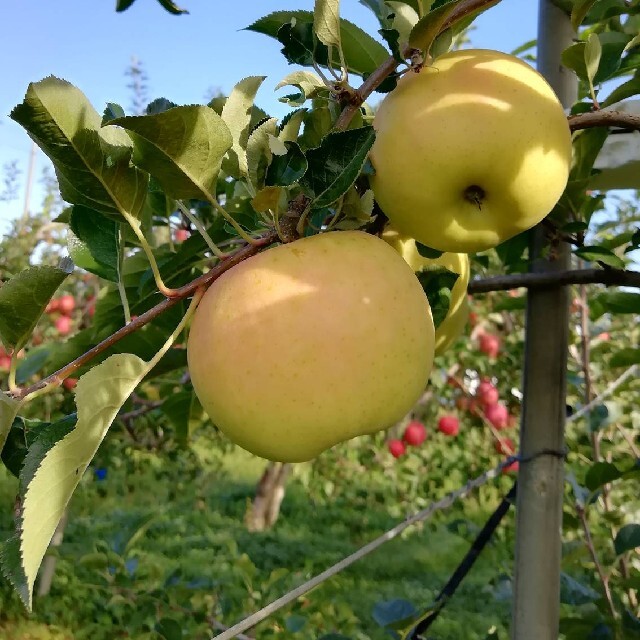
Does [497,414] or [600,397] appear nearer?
[600,397]

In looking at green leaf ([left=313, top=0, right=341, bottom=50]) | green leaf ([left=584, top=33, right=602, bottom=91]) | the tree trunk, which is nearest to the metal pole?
green leaf ([left=584, top=33, right=602, bottom=91])

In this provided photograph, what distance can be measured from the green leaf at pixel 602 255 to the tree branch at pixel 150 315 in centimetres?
37

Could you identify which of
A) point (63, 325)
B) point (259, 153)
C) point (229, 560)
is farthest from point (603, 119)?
point (63, 325)

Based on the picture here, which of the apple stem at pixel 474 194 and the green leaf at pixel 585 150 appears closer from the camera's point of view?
the apple stem at pixel 474 194

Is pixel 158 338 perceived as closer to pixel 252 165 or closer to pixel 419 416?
pixel 252 165

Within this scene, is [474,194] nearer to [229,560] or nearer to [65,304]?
[229,560]

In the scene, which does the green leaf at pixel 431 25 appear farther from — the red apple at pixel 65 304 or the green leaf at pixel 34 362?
the red apple at pixel 65 304

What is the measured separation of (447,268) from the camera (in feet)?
2.06

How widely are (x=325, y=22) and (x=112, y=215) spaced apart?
207 millimetres

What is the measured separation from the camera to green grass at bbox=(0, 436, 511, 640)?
149cm

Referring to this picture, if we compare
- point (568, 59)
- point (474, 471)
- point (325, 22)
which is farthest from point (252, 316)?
point (474, 471)

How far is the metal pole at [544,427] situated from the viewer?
0.72 meters

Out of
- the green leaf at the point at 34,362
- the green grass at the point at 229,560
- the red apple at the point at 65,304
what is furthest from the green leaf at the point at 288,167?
the red apple at the point at 65,304

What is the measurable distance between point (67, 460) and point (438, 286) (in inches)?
13.6
